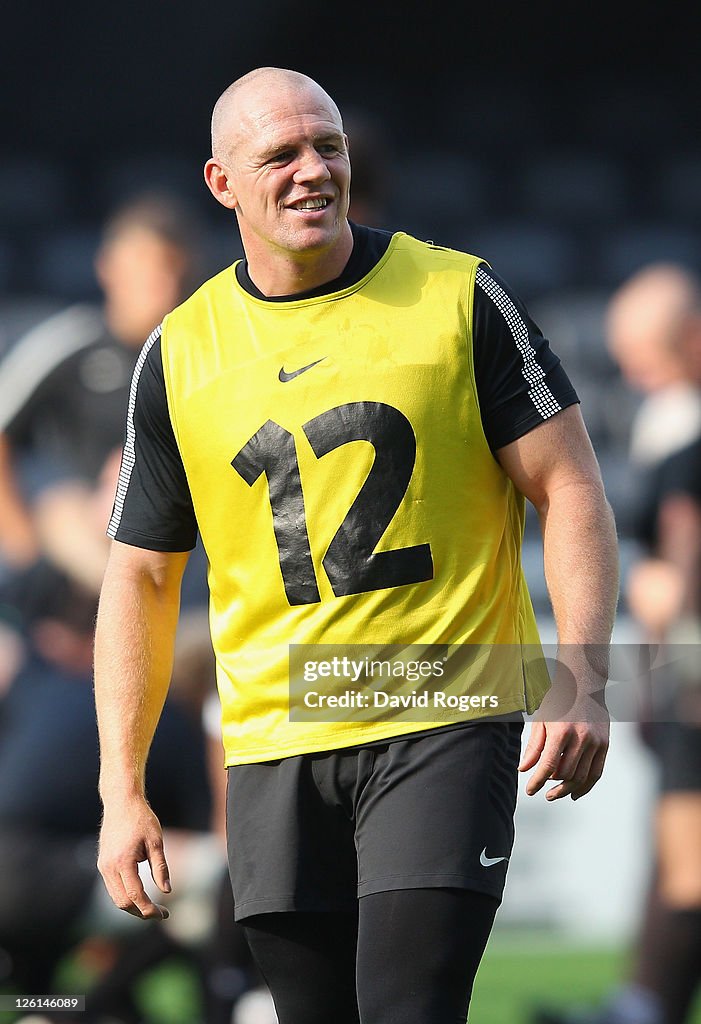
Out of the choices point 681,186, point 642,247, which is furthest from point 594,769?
point 681,186

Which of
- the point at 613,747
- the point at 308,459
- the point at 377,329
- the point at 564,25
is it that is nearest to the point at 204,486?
the point at 308,459

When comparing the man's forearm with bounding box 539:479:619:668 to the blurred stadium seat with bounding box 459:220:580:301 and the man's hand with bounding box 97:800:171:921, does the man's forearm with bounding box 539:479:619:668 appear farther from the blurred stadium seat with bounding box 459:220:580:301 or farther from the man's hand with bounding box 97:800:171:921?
the blurred stadium seat with bounding box 459:220:580:301

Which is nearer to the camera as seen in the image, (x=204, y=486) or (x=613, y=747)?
(x=204, y=486)

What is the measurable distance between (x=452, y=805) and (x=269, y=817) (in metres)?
0.31

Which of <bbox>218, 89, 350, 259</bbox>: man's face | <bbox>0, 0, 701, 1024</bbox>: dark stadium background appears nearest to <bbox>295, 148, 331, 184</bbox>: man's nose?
<bbox>218, 89, 350, 259</bbox>: man's face

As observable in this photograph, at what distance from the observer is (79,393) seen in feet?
15.9

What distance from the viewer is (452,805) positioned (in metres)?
2.17

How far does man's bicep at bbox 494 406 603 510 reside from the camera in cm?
227

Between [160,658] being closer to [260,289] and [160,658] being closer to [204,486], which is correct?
[204,486]

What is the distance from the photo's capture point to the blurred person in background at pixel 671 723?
173 inches

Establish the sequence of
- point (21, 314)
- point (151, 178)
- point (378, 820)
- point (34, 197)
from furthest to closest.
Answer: point (34, 197) → point (151, 178) → point (21, 314) → point (378, 820)

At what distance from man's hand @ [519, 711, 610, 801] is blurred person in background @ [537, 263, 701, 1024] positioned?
91.5 inches

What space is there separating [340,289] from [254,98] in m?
0.33

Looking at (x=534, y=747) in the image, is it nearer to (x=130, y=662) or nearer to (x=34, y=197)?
(x=130, y=662)
